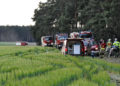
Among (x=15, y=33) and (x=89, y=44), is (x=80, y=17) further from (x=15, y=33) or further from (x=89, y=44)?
(x=15, y=33)

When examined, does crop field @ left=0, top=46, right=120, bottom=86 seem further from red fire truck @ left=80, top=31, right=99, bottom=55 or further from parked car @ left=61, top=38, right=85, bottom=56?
red fire truck @ left=80, top=31, right=99, bottom=55

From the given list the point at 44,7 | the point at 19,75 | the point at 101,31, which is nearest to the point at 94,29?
the point at 101,31

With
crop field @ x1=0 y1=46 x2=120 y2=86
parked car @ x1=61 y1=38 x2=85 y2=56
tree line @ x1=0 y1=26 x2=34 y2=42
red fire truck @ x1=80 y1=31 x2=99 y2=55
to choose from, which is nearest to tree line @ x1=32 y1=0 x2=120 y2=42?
red fire truck @ x1=80 y1=31 x2=99 y2=55

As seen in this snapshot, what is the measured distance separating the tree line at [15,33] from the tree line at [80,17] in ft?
353

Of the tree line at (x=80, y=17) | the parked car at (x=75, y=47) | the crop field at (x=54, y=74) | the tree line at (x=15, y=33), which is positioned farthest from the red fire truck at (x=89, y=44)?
the tree line at (x=15, y=33)

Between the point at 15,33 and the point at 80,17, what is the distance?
146784 millimetres

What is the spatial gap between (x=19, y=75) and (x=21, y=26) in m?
193

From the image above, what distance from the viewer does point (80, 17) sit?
183 feet

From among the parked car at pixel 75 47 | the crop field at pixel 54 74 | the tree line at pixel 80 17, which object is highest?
the tree line at pixel 80 17

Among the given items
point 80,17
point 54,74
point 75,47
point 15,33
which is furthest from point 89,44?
point 15,33

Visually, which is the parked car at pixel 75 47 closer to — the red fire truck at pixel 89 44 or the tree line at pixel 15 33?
the red fire truck at pixel 89 44

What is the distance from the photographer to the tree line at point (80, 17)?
1467 inches

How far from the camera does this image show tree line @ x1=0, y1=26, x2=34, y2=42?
638 ft

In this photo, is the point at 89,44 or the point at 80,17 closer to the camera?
the point at 89,44
